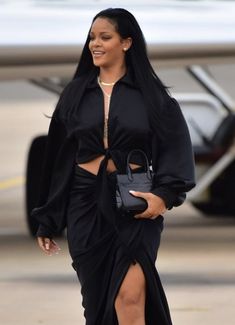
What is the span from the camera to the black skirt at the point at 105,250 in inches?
256

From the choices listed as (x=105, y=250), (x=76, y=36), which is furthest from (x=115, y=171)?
(x=76, y=36)

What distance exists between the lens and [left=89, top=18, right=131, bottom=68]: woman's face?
21.7ft

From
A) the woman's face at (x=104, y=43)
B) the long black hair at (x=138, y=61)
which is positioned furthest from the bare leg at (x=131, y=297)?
the woman's face at (x=104, y=43)

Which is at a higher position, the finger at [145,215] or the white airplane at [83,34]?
the finger at [145,215]

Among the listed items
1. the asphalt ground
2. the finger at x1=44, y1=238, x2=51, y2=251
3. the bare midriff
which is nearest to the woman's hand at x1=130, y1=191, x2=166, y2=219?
the bare midriff

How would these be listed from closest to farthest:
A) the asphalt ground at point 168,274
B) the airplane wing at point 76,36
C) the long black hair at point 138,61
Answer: the long black hair at point 138,61 < the asphalt ground at point 168,274 < the airplane wing at point 76,36

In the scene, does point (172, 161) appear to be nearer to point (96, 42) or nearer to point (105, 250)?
point (105, 250)

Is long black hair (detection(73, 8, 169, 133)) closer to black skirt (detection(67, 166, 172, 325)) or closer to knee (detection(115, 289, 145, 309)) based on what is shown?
black skirt (detection(67, 166, 172, 325))

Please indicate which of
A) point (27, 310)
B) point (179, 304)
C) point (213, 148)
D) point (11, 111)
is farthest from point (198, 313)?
point (11, 111)

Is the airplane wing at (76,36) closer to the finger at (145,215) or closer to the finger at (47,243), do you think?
the finger at (47,243)

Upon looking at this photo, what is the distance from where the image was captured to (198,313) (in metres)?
9.26

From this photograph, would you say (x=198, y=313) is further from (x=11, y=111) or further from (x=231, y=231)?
(x=11, y=111)

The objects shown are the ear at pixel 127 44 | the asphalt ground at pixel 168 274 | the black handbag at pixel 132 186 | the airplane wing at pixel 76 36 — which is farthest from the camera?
the airplane wing at pixel 76 36

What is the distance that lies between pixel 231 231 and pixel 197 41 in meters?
2.47
